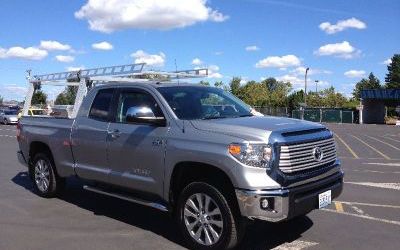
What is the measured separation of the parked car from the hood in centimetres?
4040

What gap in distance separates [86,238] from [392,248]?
3570 mm

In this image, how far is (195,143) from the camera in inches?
218

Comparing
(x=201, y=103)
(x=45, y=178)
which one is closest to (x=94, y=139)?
(x=201, y=103)

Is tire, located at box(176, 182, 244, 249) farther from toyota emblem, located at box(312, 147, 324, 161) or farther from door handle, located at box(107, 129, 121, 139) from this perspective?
door handle, located at box(107, 129, 121, 139)

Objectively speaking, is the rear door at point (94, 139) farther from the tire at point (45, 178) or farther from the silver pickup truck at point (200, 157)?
the tire at point (45, 178)

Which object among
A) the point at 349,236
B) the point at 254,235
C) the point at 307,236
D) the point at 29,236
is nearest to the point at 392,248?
the point at 349,236

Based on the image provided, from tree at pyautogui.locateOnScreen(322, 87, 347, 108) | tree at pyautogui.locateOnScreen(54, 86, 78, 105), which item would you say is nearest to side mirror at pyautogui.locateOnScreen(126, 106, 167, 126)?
tree at pyautogui.locateOnScreen(54, 86, 78, 105)

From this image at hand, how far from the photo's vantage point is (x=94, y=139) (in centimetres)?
698

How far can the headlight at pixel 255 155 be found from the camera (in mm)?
5059

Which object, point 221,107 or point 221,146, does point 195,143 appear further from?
point 221,107

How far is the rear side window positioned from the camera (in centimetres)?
705

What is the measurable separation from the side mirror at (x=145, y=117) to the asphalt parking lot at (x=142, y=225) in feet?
4.66

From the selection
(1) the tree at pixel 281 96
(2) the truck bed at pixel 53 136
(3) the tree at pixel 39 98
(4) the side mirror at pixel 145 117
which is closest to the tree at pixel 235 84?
(1) the tree at pixel 281 96

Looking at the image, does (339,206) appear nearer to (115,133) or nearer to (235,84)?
(115,133)
